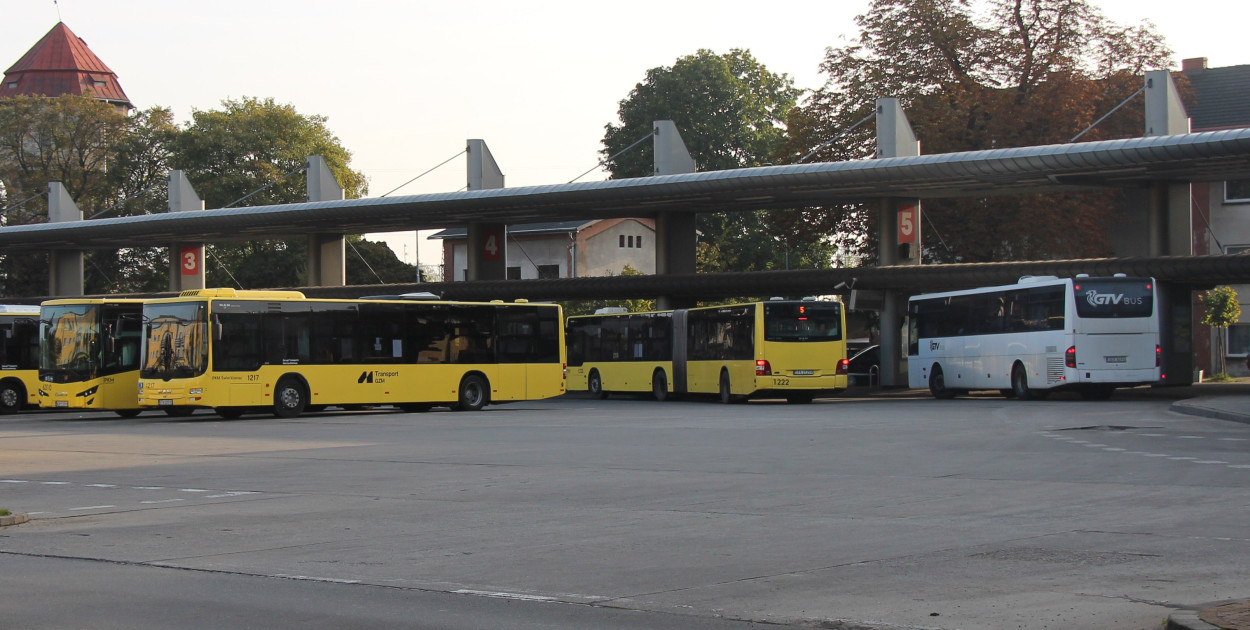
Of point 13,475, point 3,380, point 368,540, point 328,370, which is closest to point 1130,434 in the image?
point 368,540

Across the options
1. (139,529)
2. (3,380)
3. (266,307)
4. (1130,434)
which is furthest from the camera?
(3,380)

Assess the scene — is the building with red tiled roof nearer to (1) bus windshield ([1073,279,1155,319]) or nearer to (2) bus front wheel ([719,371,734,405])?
(2) bus front wheel ([719,371,734,405])

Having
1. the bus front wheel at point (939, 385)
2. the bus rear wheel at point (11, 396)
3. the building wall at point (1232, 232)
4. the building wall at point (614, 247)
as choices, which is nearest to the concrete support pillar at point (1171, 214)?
the bus front wheel at point (939, 385)

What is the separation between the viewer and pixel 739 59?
75.6 meters

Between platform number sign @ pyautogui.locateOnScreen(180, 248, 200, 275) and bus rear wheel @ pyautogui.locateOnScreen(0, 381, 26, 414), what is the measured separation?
87.8 ft

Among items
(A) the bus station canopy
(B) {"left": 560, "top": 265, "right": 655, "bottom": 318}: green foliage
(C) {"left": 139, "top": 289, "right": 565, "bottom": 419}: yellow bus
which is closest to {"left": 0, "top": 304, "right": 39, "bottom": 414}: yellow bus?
(C) {"left": 139, "top": 289, "right": 565, "bottom": 419}: yellow bus

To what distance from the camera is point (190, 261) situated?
62531 millimetres

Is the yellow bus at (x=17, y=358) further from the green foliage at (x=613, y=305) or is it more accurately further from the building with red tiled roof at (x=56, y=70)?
the building with red tiled roof at (x=56, y=70)

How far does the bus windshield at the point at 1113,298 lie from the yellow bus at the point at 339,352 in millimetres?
12554

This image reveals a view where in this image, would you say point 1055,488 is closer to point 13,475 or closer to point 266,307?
point 13,475

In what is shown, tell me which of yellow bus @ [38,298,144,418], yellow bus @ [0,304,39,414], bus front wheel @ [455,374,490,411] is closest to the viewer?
yellow bus @ [38,298,144,418]

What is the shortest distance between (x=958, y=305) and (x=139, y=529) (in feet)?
95.3

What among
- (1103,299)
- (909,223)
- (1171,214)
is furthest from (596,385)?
(1103,299)

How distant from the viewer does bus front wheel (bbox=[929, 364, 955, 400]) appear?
3784cm
